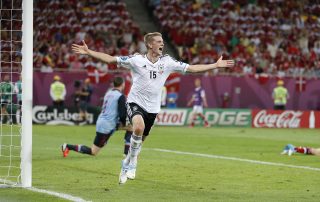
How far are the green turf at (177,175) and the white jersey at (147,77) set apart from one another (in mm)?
1380

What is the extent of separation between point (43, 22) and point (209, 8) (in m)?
10.9

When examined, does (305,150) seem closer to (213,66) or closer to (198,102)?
(213,66)

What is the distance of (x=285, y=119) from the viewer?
37.5 meters

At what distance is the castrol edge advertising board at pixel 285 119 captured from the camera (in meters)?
37.2

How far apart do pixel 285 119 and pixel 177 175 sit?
2353 centimetres

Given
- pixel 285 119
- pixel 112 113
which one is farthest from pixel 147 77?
pixel 285 119

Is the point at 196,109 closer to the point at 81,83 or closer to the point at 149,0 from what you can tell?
the point at 81,83

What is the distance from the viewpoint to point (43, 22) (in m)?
36.5

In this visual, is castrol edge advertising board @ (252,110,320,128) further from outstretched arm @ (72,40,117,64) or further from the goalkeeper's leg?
outstretched arm @ (72,40,117,64)

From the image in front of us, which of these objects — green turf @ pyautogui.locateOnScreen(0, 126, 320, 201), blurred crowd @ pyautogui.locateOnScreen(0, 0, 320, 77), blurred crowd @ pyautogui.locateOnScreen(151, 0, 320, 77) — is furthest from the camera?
blurred crowd @ pyautogui.locateOnScreen(151, 0, 320, 77)

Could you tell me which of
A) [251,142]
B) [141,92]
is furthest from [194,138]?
[141,92]

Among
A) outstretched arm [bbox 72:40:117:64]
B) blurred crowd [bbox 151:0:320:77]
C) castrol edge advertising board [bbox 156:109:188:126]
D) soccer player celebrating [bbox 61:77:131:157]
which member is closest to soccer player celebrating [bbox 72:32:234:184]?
outstretched arm [bbox 72:40:117:64]

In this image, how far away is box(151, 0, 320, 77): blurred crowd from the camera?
4047cm

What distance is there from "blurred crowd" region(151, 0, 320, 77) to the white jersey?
86.4ft
